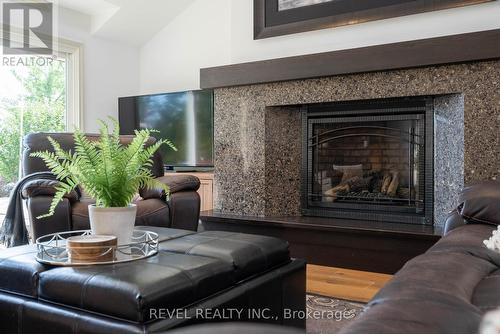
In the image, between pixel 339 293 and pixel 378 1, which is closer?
pixel 339 293

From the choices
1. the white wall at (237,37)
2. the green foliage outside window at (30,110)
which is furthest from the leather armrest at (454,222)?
the green foliage outside window at (30,110)

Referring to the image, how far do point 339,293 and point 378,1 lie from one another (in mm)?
2074

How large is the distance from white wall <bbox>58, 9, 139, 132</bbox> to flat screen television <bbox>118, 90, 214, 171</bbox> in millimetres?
198

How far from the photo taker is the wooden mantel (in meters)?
2.71

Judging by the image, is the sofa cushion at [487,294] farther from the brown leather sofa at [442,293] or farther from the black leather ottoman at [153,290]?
the black leather ottoman at [153,290]

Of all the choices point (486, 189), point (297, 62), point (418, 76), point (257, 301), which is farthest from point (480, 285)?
point (297, 62)

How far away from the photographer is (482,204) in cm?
177

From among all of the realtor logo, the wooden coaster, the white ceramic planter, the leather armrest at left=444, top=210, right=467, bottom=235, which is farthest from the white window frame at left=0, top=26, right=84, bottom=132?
the leather armrest at left=444, top=210, right=467, bottom=235

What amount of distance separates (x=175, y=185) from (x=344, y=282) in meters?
1.30

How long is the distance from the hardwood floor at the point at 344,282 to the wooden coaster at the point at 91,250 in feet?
4.68

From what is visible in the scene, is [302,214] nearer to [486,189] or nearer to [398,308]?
[486,189]

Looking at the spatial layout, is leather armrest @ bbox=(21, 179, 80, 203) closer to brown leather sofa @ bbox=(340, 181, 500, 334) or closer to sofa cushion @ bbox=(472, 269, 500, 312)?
brown leather sofa @ bbox=(340, 181, 500, 334)

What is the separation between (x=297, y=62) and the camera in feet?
10.9

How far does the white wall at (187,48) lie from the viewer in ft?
15.7
